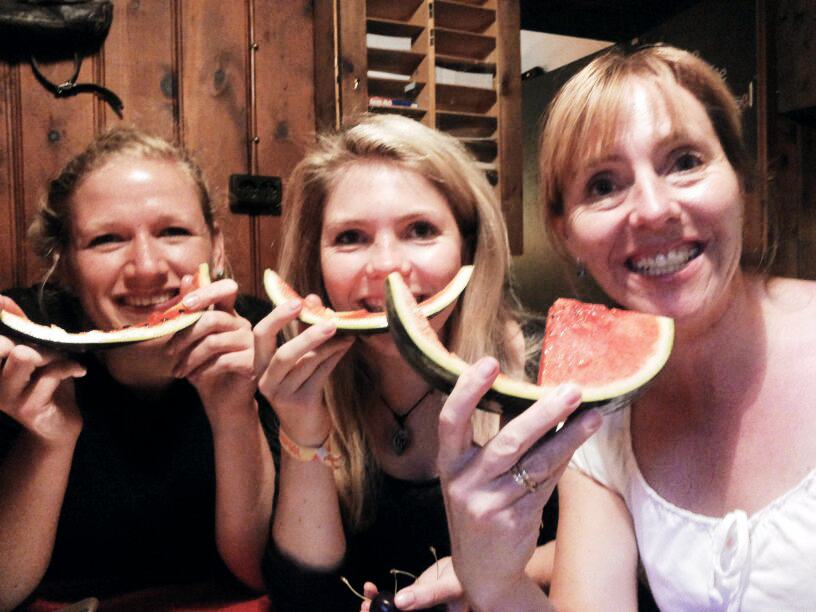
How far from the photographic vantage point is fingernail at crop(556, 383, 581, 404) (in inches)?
36.2

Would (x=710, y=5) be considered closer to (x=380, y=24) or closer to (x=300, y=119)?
(x=380, y=24)

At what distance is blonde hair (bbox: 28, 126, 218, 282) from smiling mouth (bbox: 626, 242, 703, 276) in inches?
59.6

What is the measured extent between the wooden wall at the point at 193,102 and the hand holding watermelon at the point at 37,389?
1691mm

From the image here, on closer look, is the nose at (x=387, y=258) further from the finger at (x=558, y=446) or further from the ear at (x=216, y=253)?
the finger at (x=558, y=446)

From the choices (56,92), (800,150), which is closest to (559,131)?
(56,92)

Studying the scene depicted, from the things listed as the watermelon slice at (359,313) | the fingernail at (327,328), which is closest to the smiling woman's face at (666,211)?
the watermelon slice at (359,313)

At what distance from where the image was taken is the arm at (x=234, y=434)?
171cm

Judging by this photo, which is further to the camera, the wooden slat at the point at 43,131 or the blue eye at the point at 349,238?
the wooden slat at the point at 43,131

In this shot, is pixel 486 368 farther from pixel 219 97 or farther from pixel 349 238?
pixel 219 97

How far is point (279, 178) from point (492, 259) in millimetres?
1873

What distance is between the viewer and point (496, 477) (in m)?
1.02

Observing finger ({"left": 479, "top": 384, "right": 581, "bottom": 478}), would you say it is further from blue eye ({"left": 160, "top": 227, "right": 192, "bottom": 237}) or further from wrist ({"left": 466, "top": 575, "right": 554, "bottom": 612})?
blue eye ({"left": 160, "top": 227, "right": 192, "bottom": 237})

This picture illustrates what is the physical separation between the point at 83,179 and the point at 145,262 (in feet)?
1.41

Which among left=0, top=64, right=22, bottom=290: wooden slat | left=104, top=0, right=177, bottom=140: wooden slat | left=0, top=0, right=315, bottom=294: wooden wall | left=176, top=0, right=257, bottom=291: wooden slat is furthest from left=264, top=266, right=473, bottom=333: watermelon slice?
left=0, top=64, right=22, bottom=290: wooden slat
